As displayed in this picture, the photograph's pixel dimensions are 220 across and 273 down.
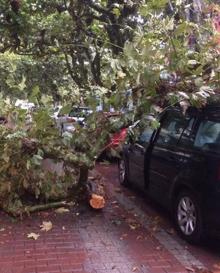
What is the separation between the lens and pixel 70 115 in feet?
24.4

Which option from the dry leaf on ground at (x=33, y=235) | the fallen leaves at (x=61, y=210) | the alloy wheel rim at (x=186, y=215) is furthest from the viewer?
the fallen leaves at (x=61, y=210)

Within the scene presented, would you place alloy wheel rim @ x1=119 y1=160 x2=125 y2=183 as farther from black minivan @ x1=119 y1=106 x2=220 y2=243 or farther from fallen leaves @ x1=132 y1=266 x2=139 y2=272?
fallen leaves @ x1=132 y1=266 x2=139 y2=272

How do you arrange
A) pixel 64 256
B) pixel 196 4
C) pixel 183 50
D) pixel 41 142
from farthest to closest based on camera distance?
pixel 196 4 < pixel 41 142 < pixel 183 50 < pixel 64 256

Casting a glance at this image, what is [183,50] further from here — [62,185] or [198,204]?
[62,185]

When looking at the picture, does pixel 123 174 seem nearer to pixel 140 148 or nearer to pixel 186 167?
pixel 140 148

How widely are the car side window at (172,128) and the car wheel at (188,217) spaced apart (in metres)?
0.80

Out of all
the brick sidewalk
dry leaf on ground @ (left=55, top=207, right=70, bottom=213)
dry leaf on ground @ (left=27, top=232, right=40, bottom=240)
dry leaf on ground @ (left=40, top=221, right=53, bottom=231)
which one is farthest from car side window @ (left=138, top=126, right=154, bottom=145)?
dry leaf on ground @ (left=27, top=232, right=40, bottom=240)

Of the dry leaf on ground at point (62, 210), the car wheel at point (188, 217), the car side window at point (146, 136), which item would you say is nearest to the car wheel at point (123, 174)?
the car side window at point (146, 136)

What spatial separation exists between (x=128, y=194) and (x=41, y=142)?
2250 millimetres

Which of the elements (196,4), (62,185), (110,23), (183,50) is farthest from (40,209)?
(110,23)

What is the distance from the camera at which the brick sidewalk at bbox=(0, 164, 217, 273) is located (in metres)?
5.12

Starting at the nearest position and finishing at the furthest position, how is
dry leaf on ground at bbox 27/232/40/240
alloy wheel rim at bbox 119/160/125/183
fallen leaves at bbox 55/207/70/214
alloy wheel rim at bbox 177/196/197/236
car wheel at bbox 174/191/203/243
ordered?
1. car wheel at bbox 174/191/203/243
2. alloy wheel rim at bbox 177/196/197/236
3. dry leaf on ground at bbox 27/232/40/240
4. fallen leaves at bbox 55/207/70/214
5. alloy wheel rim at bbox 119/160/125/183

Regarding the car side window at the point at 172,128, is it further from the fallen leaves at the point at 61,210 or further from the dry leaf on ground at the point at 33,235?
the dry leaf on ground at the point at 33,235

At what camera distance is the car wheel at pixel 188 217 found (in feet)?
18.7
